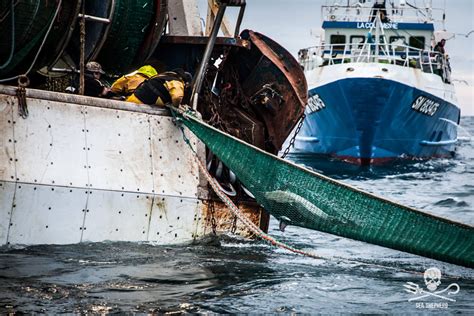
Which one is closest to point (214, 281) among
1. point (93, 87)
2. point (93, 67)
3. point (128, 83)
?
point (93, 87)

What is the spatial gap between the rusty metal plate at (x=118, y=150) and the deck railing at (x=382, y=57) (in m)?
21.5

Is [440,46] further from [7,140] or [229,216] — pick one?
[7,140]

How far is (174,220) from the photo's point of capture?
8430 mm

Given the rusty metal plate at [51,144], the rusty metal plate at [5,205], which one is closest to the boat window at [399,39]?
the rusty metal plate at [51,144]

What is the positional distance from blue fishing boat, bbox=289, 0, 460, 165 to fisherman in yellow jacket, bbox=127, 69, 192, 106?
60.6 feet

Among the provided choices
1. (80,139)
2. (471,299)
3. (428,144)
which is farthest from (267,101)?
(428,144)

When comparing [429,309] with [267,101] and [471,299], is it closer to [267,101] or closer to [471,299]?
[471,299]

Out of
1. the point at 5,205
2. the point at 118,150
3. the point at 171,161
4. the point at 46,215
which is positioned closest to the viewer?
the point at 5,205

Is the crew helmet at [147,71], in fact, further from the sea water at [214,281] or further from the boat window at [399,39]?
the boat window at [399,39]

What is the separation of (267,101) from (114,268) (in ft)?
10.2

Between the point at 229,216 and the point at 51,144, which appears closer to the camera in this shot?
the point at 51,144

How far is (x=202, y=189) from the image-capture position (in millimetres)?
8688

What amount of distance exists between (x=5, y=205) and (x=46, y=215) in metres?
0.37

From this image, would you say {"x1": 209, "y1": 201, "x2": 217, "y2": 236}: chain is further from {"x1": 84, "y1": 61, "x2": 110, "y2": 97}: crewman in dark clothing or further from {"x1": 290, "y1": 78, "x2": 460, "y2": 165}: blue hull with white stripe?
{"x1": 290, "y1": 78, "x2": 460, "y2": 165}: blue hull with white stripe
